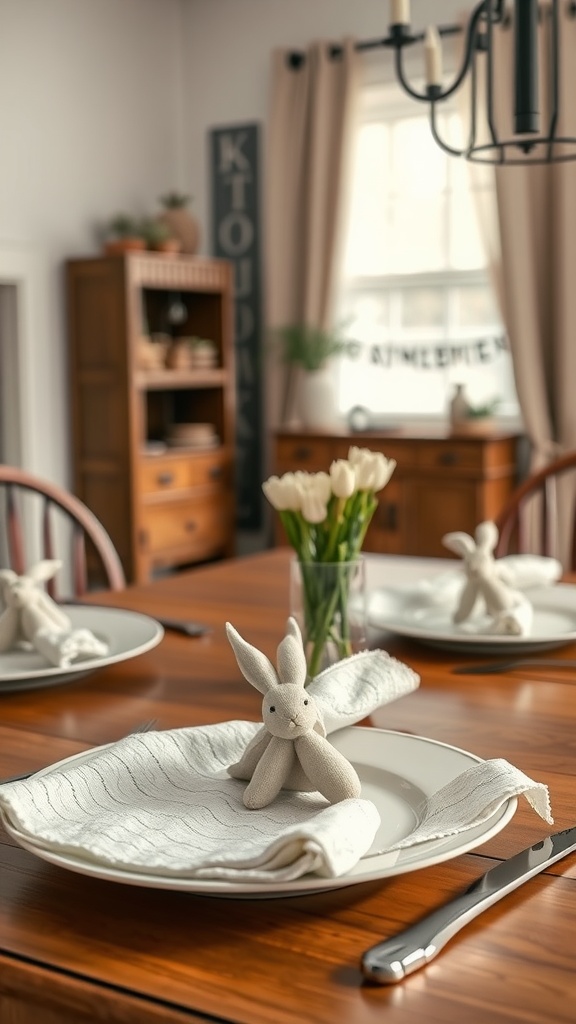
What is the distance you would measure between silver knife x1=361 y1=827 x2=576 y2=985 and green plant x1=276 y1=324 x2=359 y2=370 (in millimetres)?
4213

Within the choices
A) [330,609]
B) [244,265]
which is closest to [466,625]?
[330,609]

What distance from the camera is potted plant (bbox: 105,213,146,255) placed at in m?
4.68

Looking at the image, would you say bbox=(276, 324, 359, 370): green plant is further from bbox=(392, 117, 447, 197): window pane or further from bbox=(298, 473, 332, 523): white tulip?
bbox=(298, 473, 332, 523): white tulip

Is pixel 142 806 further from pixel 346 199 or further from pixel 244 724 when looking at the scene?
pixel 346 199

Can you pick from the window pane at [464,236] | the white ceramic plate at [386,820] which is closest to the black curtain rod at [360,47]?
the window pane at [464,236]

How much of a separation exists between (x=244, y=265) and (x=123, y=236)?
753 mm

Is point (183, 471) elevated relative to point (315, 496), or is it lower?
lower

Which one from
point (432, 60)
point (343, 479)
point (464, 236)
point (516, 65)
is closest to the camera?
point (343, 479)

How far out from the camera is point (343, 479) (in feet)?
4.02

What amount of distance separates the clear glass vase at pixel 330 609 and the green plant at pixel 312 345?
12.3 feet

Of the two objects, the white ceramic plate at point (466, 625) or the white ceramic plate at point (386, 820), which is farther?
the white ceramic plate at point (466, 625)

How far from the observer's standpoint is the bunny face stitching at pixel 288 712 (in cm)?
84

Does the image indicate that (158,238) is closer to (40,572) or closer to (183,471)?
(183,471)

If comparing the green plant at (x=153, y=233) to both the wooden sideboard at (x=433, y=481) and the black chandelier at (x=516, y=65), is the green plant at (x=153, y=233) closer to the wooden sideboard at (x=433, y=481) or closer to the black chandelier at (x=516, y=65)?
the wooden sideboard at (x=433, y=481)
